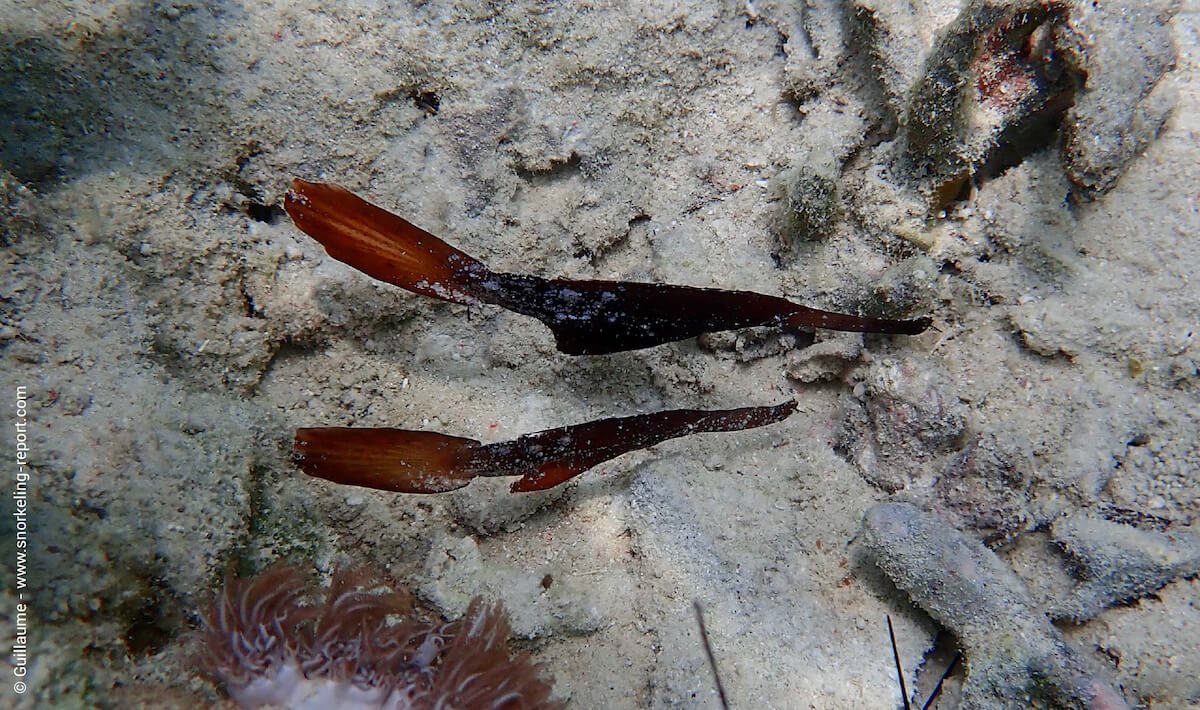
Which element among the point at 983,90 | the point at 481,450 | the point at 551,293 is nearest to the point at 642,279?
the point at 551,293

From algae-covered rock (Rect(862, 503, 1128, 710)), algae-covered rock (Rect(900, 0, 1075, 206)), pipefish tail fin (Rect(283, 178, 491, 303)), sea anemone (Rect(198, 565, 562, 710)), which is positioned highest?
algae-covered rock (Rect(900, 0, 1075, 206))

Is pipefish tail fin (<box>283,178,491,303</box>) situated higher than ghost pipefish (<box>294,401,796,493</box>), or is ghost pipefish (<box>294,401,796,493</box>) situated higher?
pipefish tail fin (<box>283,178,491,303</box>)

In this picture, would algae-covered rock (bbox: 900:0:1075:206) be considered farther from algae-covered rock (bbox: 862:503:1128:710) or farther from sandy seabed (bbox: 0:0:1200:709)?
algae-covered rock (bbox: 862:503:1128:710)

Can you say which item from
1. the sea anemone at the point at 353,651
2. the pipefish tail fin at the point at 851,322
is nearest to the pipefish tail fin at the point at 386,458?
the sea anemone at the point at 353,651

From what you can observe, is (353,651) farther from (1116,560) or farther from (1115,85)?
(1115,85)

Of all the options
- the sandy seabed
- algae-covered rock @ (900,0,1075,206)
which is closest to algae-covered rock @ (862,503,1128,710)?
the sandy seabed

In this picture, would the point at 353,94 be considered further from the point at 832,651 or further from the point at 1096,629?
the point at 1096,629

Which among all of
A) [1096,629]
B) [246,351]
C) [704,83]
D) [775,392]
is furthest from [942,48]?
[246,351]
